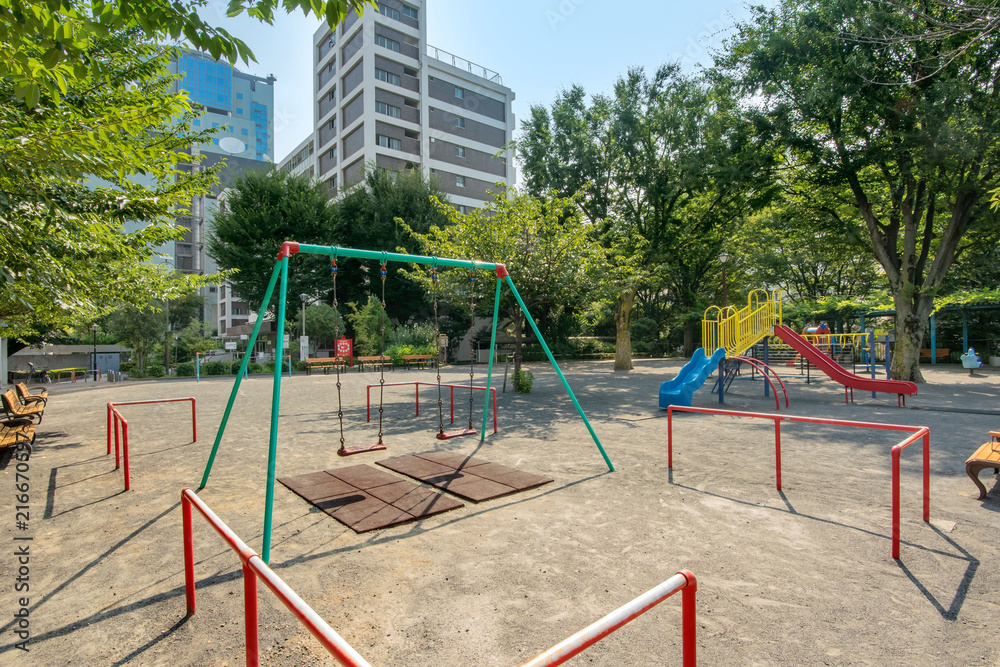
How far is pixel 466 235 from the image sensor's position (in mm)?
13859

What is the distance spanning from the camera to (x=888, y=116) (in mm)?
14703

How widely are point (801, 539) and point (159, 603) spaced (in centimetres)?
488

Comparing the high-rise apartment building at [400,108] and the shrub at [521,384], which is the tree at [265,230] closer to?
the high-rise apartment building at [400,108]

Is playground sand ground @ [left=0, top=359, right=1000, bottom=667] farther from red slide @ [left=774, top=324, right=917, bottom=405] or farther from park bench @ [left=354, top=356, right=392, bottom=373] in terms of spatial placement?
park bench @ [left=354, top=356, right=392, bottom=373]

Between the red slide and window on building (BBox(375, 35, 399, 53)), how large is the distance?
41.4m

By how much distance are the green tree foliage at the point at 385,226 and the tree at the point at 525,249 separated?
70.9ft

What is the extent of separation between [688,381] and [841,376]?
14.8 ft

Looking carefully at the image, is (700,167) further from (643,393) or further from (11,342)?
(11,342)

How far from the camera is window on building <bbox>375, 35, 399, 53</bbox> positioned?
143 feet

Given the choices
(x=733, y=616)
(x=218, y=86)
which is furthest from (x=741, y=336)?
(x=218, y=86)

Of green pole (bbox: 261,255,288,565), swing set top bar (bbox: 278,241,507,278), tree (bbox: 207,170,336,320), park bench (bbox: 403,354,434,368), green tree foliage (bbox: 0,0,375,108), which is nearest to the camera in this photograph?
green tree foliage (bbox: 0,0,375,108)

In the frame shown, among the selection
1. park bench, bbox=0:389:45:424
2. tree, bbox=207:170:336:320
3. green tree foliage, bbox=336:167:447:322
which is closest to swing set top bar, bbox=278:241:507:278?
park bench, bbox=0:389:45:424

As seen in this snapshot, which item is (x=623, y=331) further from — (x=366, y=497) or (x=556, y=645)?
(x=556, y=645)

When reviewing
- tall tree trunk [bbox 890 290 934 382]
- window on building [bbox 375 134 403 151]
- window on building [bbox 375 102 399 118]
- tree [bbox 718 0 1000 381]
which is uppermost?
window on building [bbox 375 102 399 118]
